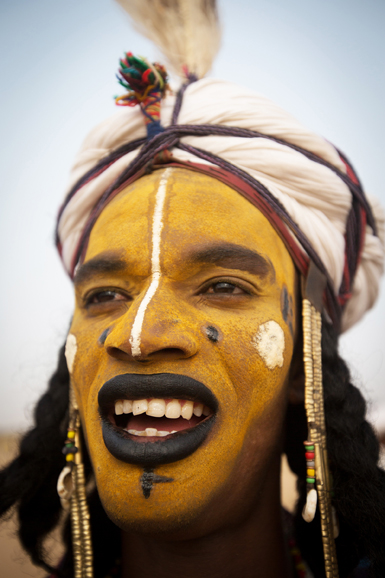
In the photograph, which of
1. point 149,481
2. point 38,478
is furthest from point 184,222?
point 38,478

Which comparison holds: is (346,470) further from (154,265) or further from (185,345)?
(154,265)

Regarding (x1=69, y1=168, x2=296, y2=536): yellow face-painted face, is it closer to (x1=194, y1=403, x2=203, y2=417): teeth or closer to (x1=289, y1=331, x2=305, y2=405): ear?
(x1=194, y1=403, x2=203, y2=417): teeth

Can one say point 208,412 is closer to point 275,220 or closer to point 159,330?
point 159,330

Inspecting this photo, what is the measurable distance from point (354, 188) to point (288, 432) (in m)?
1.40

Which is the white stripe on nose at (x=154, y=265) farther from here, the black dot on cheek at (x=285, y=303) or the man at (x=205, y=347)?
the black dot on cheek at (x=285, y=303)

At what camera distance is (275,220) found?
224 centimetres

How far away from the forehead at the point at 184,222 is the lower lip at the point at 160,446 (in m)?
0.72

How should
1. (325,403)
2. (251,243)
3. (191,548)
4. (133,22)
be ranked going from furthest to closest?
(133,22) < (325,403) < (251,243) < (191,548)

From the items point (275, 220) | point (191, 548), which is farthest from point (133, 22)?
point (191, 548)

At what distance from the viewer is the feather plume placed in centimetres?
276

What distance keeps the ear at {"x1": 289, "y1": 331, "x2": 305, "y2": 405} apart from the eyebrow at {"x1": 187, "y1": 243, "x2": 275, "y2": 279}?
0.45m

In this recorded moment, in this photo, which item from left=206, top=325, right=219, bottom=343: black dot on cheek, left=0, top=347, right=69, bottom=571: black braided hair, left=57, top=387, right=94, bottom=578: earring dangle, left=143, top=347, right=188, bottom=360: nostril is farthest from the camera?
left=0, top=347, right=69, bottom=571: black braided hair

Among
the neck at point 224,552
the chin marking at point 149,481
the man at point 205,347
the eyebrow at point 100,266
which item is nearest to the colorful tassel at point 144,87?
the man at point 205,347

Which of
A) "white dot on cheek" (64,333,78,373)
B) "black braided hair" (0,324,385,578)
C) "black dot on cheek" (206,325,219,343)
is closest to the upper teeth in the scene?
"black dot on cheek" (206,325,219,343)
